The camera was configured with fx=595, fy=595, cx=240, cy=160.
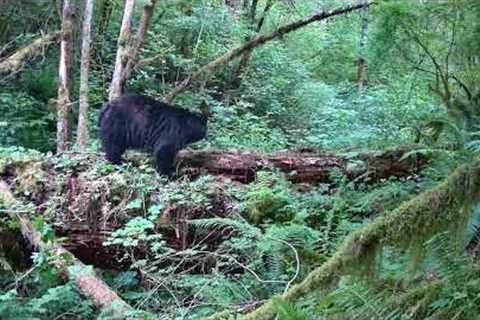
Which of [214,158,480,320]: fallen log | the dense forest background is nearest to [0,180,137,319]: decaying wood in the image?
the dense forest background

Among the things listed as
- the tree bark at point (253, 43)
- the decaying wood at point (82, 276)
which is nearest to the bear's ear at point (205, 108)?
the tree bark at point (253, 43)

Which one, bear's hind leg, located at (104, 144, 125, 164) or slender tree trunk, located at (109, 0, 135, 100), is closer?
bear's hind leg, located at (104, 144, 125, 164)

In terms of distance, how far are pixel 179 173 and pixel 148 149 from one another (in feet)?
3.95

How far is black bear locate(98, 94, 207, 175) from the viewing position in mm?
7410

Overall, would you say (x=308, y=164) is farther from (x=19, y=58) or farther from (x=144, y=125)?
(x=19, y=58)

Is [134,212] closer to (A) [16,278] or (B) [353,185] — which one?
(A) [16,278]

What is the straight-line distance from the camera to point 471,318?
299 cm

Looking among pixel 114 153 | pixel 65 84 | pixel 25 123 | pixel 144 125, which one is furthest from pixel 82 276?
pixel 25 123

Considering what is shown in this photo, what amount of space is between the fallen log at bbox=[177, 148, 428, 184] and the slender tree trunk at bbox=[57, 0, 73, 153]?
3275mm

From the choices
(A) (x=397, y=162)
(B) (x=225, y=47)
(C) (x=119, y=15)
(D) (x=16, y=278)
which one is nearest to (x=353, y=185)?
(A) (x=397, y=162)

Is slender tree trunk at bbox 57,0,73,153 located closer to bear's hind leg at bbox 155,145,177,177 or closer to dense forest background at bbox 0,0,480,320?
dense forest background at bbox 0,0,480,320

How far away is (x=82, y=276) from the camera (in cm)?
524

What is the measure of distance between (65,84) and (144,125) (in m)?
2.50

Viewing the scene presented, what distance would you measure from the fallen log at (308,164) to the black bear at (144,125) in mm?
675
